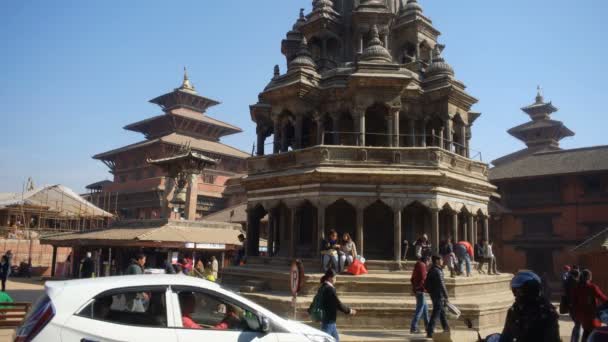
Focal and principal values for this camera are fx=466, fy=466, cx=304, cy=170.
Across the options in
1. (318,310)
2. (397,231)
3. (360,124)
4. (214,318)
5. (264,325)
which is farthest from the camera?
(360,124)

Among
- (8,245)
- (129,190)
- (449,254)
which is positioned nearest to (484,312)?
(449,254)

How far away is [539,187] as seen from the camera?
37.4 m

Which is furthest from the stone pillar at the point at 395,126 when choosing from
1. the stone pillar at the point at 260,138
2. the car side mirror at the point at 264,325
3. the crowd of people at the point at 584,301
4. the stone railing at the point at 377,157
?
the car side mirror at the point at 264,325

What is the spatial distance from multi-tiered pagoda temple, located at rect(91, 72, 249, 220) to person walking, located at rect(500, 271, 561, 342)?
4598cm

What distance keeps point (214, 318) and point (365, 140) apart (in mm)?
15404

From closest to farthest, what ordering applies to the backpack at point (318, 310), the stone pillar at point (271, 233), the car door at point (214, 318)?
the car door at point (214, 318) < the backpack at point (318, 310) < the stone pillar at point (271, 233)

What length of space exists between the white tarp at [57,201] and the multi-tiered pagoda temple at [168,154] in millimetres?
3339

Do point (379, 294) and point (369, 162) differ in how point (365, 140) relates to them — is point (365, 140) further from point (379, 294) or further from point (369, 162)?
point (379, 294)

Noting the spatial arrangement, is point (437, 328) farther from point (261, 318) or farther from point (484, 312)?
point (261, 318)

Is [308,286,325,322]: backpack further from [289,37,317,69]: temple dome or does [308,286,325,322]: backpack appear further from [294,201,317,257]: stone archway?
[289,37,317,69]: temple dome

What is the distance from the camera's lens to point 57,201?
146 ft

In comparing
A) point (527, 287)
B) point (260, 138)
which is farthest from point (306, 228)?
point (527, 287)

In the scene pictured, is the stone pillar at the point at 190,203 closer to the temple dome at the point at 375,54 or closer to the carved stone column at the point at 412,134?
the carved stone column at the point at 412,134

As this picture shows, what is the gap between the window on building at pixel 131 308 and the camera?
17.2 feet
